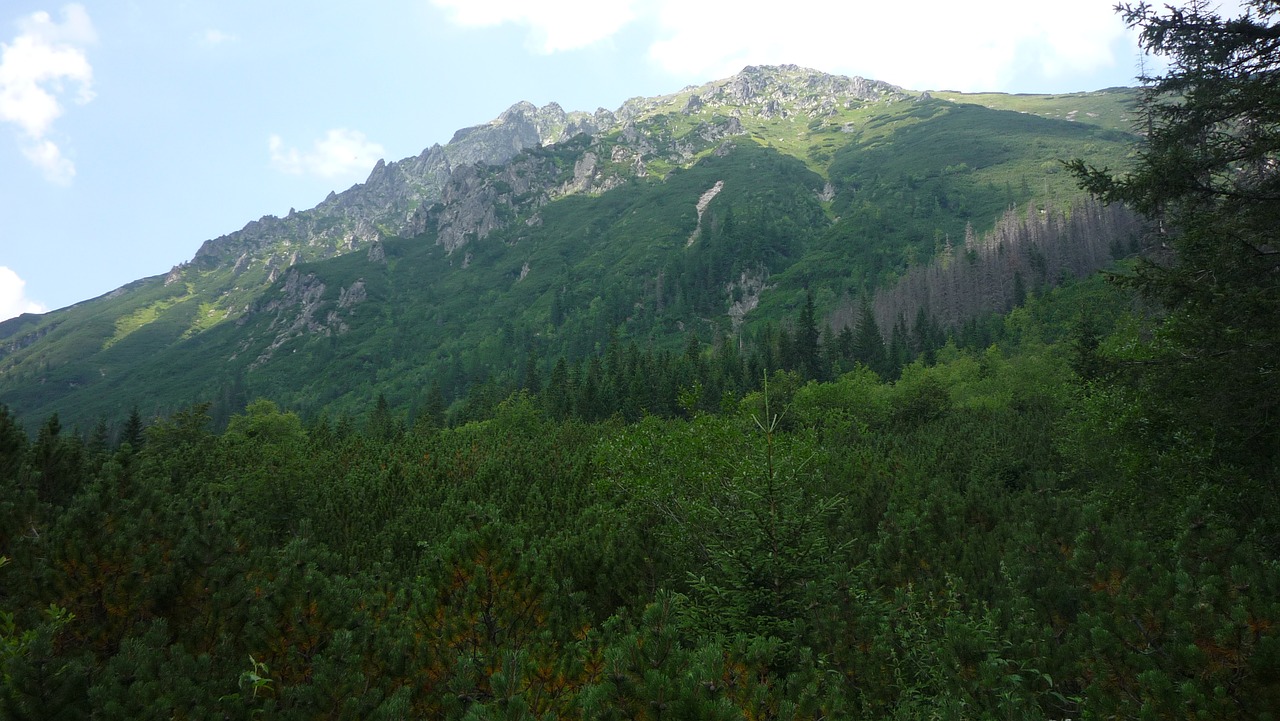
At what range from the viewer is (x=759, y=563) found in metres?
9.86

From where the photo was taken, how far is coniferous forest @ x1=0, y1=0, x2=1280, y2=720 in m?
5.12

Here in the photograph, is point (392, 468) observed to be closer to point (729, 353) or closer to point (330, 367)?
point (729, 353)

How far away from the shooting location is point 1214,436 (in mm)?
10523

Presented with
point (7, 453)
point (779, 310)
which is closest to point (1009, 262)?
point (779, 310)

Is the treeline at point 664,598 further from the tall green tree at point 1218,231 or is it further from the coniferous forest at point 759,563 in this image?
the tall green tree at point 1218,231

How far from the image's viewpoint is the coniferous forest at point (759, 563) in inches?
202

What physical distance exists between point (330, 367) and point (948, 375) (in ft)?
509

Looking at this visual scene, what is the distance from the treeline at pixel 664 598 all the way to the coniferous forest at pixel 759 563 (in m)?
0.04

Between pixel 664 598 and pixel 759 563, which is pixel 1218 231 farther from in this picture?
pixel 664 598

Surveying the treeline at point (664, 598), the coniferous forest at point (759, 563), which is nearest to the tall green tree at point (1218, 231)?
the coniferous forest at point (759, 563)

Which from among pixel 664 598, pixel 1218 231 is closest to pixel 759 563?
pixel 664 598

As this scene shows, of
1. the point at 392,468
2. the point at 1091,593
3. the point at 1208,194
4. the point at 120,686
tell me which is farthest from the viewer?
the point at 392,468

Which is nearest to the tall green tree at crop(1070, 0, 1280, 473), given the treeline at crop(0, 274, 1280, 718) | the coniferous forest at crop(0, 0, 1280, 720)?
the coniferous forest at crop(0, 0, 1280, 720)

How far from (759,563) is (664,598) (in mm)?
3815
